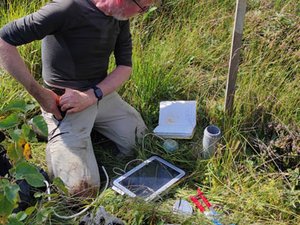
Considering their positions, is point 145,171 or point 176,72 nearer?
point 145,171

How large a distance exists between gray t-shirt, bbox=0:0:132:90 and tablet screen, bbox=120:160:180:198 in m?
0.64

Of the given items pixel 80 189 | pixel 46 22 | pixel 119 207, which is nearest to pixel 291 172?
pixel 119 207

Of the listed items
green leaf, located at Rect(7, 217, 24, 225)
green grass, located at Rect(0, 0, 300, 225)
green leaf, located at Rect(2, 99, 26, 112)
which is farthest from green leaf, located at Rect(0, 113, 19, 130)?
green grass, located at Rect(0, 0, 300, 225)

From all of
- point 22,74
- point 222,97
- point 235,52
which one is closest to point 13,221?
point 22,74

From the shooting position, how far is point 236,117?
3.08m

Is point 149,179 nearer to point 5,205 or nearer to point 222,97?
point 222,97

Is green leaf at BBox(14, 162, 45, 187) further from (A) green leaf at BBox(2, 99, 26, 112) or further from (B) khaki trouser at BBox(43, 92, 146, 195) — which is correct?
(B) khaki trouser at BBox(43, 92, 146, 195)

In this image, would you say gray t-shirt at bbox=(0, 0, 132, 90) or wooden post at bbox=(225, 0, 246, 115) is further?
wooden post at bbox=(225, 0, 246, 115)

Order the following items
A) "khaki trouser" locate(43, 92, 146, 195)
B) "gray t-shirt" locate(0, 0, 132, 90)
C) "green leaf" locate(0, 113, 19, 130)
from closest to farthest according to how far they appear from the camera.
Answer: "green leaf" locate(0, 113, 19, 130) < "gray t-shirt" locate(0, 0, 132, 90) < "khaki trouser" locate(43, 92, 146, 195)

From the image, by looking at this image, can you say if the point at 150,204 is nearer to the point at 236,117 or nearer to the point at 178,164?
the point at 178,164

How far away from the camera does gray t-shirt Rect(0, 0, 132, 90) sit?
2.62 metres

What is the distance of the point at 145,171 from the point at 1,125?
1492 mm

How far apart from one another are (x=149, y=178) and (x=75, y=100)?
2.15ft

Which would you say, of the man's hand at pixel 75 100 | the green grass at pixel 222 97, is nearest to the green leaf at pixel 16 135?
the green grass at pixel 222 97
